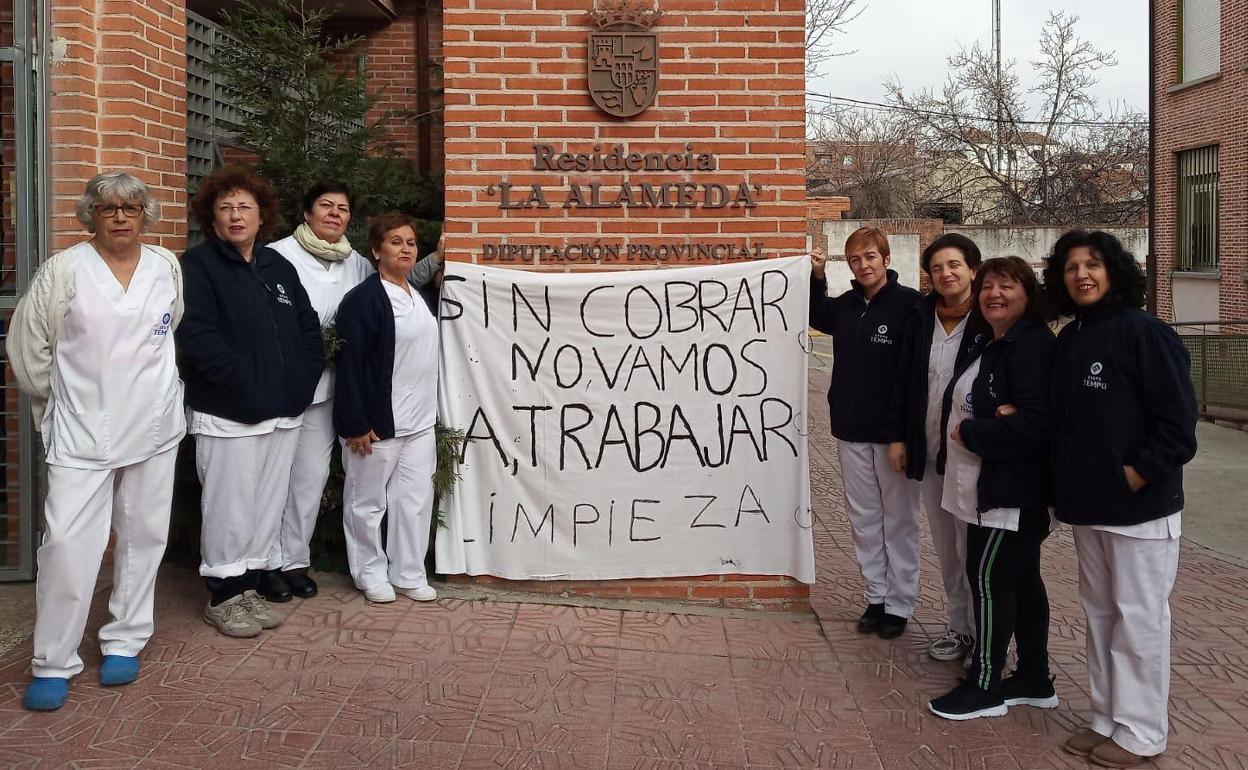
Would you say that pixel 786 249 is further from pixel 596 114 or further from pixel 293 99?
pixel 293 99

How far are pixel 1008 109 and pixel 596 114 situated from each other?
32321mm

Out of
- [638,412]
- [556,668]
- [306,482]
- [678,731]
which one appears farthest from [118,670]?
[638,412]

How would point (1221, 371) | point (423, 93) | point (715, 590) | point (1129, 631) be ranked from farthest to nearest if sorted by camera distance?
point (1221, 371) < point (423, 93) < point (715, 590) < point (1129, 631)

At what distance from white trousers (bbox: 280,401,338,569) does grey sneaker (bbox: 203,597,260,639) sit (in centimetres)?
45

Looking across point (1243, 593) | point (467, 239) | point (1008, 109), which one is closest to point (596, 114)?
point (467, 239)

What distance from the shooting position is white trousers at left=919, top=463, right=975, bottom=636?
4.53m

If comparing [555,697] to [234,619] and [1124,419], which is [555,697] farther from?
[1124,419]

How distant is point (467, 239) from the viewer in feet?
17.3

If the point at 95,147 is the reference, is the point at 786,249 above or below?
below

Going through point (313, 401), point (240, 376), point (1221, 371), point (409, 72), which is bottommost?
point (1221, 371)

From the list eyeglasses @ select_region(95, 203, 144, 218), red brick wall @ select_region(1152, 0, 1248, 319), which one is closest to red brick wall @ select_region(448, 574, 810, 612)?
eyeglasses @ select_region(95, 203, 144, 218)

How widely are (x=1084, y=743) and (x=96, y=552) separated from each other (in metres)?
3.78

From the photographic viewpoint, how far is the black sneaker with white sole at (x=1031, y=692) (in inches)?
165

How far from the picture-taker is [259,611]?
4.73m
